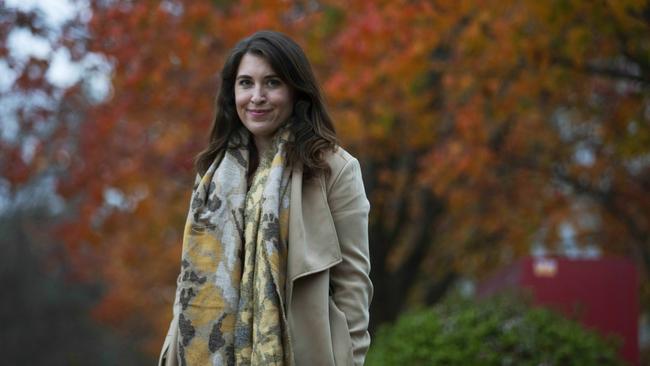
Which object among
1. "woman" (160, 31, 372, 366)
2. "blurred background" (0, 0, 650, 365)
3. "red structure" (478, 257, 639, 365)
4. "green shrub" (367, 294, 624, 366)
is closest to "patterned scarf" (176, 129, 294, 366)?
"woman" (160, 31, 372, 366)

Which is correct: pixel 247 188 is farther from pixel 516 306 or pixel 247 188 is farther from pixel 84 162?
pixel 84 162

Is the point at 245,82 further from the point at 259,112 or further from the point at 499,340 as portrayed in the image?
the point at 499,340

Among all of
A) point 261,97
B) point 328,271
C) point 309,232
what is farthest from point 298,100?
point 328,271

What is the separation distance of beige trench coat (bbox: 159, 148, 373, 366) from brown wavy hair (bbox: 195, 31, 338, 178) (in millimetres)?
53

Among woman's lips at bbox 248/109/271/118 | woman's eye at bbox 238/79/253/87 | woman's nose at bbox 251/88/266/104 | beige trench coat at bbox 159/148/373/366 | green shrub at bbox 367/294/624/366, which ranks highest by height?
woman's eye at bbox 238/79/253/87

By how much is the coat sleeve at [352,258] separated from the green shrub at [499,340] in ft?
9.96

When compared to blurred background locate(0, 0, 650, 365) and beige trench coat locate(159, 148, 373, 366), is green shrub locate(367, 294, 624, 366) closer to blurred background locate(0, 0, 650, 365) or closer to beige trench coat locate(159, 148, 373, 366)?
blurred background locate(0, 0, 650, 365)

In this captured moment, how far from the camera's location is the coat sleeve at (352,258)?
3.42m

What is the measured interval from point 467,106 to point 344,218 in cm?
872

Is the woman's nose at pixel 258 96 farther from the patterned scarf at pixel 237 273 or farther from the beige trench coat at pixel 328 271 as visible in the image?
the beige trench coat at pixel 328 271

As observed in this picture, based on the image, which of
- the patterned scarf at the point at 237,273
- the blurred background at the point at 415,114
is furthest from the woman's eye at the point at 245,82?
the blurred background at the point at 415,114

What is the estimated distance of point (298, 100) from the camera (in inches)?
145

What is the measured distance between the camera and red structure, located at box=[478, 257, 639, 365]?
9.05m

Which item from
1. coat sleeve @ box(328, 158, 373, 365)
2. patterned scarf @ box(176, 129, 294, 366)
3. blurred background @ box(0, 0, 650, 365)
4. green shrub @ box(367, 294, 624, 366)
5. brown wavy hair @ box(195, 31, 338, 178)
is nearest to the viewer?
patterned scarf @ box(176, 129, 294, 366)
